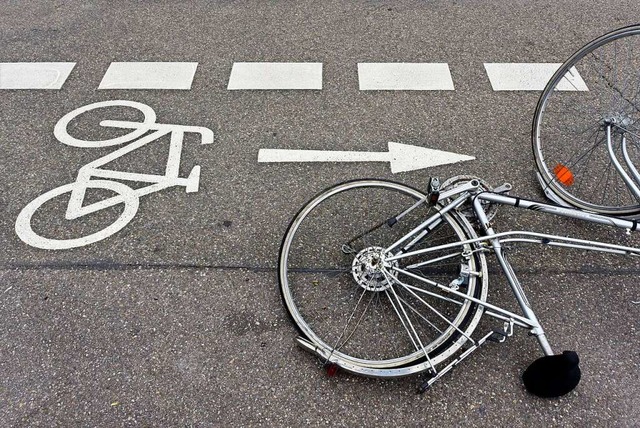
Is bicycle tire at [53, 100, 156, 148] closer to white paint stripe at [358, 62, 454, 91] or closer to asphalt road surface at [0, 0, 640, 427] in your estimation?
asphalt road surface at [0, 0, 640, 427]

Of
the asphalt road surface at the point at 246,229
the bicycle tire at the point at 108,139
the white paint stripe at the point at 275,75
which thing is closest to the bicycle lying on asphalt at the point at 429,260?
the asphalt road surface at the point at 246,229

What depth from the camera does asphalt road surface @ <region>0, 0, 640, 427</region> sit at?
7.73 feet

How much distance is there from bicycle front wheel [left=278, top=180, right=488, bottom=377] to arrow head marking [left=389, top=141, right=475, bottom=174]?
0.45 m

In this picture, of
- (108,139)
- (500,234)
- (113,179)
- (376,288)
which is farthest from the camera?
(108,139)

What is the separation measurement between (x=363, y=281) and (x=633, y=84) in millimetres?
2881

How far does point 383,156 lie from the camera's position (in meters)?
3.49

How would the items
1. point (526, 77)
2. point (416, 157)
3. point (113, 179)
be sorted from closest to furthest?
point (113, 179) < point (416, 157) < point (526, 77)

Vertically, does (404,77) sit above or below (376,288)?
above

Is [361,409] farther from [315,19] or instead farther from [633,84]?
[315,19]

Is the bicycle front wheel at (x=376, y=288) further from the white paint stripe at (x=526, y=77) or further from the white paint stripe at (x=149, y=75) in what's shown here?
the white paint stripe at (x=149, y=75)

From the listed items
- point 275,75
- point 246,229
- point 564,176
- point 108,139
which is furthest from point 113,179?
point 564,176

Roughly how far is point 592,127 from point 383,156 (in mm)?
1480

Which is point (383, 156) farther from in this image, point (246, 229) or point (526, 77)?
point (526, 77)

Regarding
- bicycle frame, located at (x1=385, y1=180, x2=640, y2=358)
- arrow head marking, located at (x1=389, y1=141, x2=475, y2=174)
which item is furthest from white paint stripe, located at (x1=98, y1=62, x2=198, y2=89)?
bicycle frame, located at (x1=385, y1=180, x2=640, y2=358)
